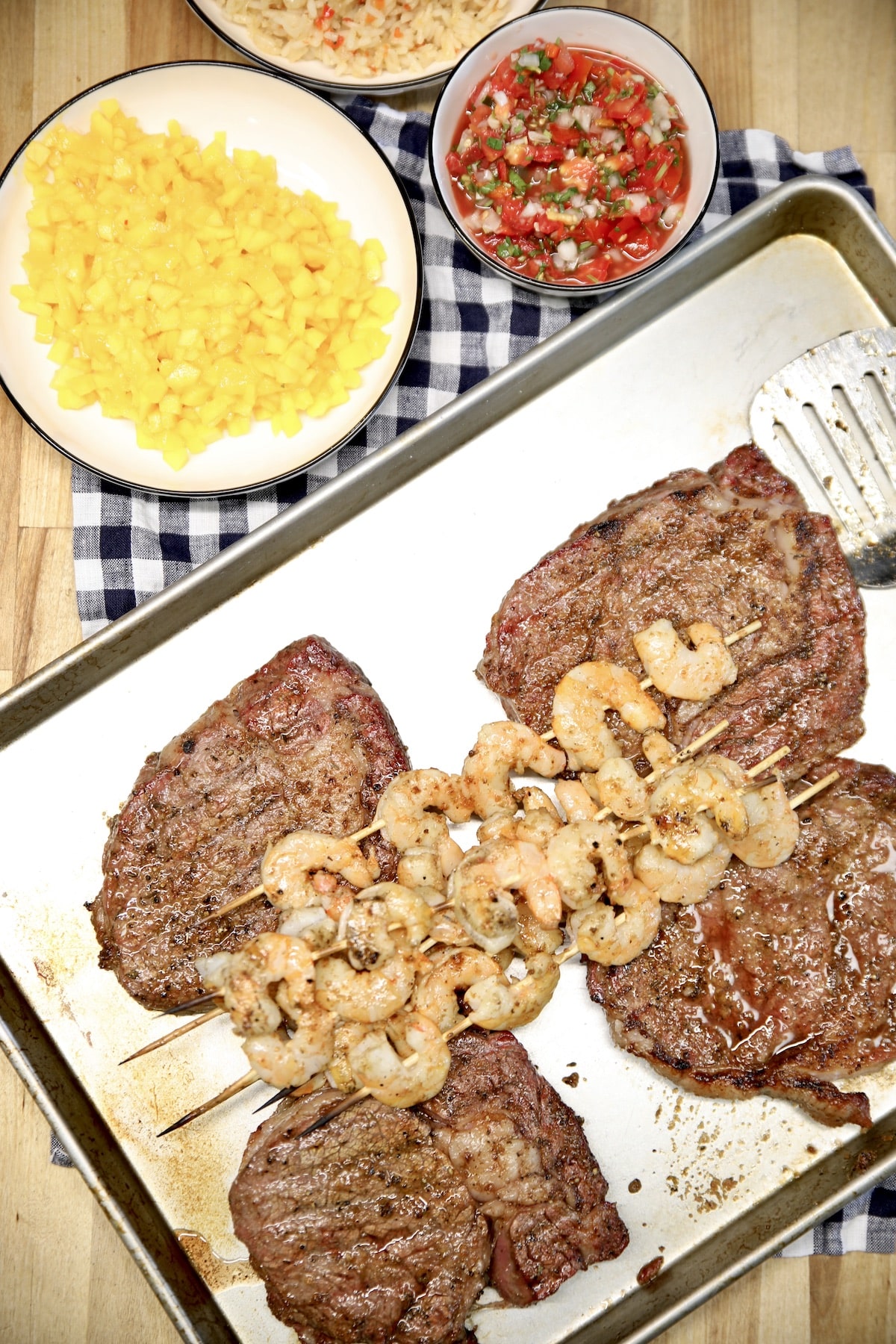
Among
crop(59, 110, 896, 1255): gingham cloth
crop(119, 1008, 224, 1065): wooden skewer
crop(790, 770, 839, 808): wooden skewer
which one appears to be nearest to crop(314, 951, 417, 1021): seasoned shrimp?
crop(119, 1008, 224, 1065): wooden skewer

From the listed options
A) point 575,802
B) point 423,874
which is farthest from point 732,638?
point 423,874

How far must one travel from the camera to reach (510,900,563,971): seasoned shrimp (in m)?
3.63

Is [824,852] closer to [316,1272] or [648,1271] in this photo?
[648,1271]

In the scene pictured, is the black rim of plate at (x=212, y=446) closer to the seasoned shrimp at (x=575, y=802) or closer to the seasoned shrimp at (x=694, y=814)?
the seasoned shrimp at (x=575, y=802)

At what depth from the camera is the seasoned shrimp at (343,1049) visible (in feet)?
11.5

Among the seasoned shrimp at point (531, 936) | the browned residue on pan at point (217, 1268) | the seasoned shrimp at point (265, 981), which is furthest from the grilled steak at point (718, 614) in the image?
the browned residue on pan at point (217, 1268)

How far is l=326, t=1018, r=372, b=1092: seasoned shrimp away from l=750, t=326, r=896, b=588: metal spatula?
2643 millimetres

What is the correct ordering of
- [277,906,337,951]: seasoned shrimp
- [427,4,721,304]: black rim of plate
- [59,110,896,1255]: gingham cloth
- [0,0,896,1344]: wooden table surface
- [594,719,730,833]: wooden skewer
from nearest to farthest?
[277,906,337,951]: seasoned shrimp < [594,719,730,833]: wooden skewer < [427,4,721,304]: black rim of plate < [0,0,896,1344]: wooden table surface < [59,110,896,1255]: gingham cloth

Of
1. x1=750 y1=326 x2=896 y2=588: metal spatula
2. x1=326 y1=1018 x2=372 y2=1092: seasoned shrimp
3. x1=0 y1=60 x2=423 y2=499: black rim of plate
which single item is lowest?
x1=326 y1=1018 x2=372 y2=1092: seasoned shrimp

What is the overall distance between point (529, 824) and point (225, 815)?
1.13 m

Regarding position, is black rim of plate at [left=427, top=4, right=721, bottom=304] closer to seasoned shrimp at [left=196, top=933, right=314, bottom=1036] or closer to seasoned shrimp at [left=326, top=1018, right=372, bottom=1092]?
seasoned shrimp at [left=196, top=933, right=314, bottom=1036]

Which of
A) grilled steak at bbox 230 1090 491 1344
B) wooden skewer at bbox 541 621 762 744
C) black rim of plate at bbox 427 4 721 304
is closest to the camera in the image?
grilled steak at bbox 230 1090 491 1344

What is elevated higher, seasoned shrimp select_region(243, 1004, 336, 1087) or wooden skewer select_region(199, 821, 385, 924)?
wooden skewer select_region(199, 821, 385, 924)

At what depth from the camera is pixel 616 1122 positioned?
4.02 m
